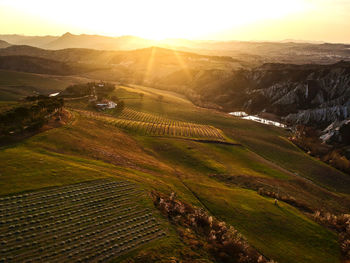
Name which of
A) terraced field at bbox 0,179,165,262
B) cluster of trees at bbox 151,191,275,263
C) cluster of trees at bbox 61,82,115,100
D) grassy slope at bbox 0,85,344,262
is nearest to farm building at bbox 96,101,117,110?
cluster of trees at bbox 61,82,115,100

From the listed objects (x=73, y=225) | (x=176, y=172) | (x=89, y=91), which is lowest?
(x=176, y=172)

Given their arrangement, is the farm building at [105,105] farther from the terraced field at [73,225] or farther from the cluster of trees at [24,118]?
the terraced field at [73,225]

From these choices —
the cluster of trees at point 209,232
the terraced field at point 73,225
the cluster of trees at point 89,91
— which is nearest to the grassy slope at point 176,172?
the terraced field at point 73,225

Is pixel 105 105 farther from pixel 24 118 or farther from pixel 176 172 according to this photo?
pixel 176 172

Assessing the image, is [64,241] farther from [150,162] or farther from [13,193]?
[150,162]

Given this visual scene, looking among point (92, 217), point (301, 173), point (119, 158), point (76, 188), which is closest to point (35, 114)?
point (119, 158)

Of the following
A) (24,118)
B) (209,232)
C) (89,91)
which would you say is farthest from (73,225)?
(89,91)
